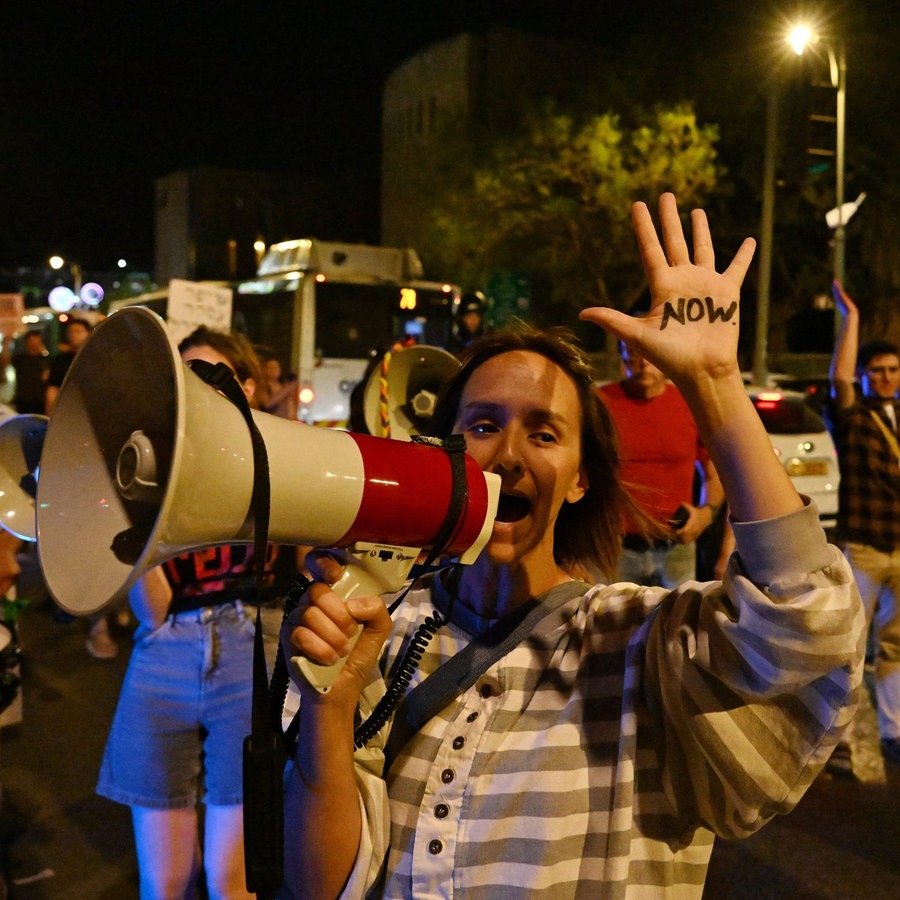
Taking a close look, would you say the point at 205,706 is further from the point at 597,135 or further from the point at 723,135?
the point at 723,135

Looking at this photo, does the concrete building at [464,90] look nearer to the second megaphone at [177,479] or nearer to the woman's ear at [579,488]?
the woman's ear at [579,488]

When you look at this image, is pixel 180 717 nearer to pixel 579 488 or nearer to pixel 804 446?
pixel 579 488

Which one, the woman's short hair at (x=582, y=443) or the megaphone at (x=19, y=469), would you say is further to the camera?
the megaphone at (x=19, y=469)

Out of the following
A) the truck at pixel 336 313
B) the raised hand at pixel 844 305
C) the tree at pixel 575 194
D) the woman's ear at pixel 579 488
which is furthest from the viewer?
the tree at pixel 575 194

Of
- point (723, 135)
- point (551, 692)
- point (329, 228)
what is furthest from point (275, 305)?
point (329, 228)

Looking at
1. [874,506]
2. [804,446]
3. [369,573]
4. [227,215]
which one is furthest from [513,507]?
[227,215]

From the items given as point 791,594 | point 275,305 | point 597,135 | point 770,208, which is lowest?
point 791,594

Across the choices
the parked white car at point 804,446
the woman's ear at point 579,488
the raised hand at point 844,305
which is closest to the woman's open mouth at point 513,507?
the woman's ear at point 579,488

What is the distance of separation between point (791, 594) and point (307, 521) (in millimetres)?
665

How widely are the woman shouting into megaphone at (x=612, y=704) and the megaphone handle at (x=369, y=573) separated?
0.8 inches

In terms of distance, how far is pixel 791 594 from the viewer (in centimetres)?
128

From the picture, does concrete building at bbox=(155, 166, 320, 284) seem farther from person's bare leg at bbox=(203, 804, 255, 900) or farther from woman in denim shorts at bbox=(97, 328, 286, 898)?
person's bare leg at bbox=(203, 804, 255, 900)

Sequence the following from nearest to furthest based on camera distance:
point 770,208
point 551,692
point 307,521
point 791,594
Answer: point 791,594, point 307,521, point 551,692, point 770,208

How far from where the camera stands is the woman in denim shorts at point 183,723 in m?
2.74
